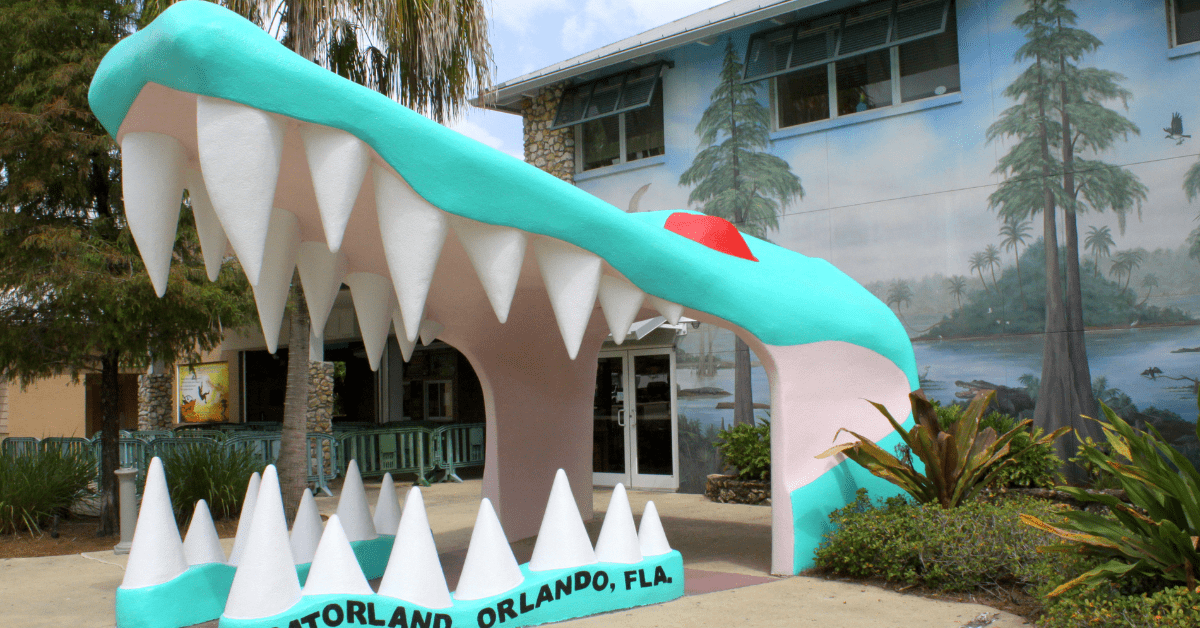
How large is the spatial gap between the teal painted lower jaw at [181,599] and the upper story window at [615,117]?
29.0 ft

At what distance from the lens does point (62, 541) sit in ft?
26.3

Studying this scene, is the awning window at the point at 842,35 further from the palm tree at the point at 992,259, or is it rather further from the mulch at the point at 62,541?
the mulch at the point at 62,541

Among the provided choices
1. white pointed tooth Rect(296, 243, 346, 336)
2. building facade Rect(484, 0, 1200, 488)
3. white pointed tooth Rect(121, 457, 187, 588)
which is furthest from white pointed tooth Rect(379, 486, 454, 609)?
building facade Rect(484, 0, 1200, 488)

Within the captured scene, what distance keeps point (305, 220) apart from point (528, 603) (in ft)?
7.82

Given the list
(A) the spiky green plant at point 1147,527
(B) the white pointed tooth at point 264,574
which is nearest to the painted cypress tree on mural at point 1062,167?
(A) the spiky green plant at point 1147,527

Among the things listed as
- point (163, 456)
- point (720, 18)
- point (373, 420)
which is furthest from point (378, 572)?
point (373, 420)

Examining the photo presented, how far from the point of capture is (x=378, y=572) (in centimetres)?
552

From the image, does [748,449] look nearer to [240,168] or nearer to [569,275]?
[569,275]

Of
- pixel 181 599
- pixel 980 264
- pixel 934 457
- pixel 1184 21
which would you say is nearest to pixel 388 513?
pixel 181 599

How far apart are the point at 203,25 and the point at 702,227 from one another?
3.35m

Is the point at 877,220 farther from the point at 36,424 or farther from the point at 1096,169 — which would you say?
the point at 36,424

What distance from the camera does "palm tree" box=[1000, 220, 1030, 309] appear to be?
9133 mm

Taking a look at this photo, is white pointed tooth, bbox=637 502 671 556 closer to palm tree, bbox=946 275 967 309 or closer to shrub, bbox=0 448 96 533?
palm tree, bbox=946 275 967 309

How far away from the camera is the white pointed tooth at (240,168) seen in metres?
3.41
